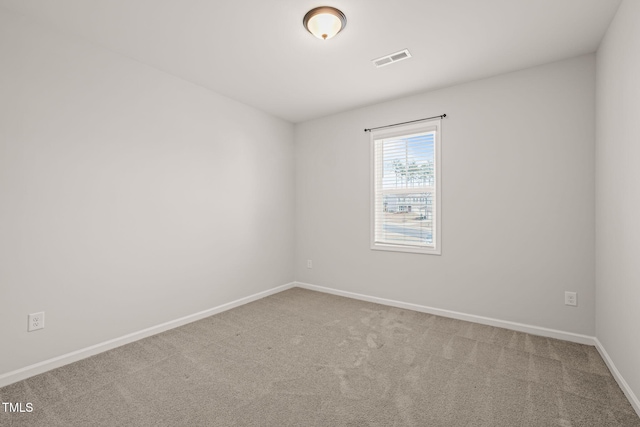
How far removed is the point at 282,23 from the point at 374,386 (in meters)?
2.71

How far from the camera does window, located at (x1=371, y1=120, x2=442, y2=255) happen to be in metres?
3.52

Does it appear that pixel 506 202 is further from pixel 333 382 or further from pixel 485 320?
pixel 333 382

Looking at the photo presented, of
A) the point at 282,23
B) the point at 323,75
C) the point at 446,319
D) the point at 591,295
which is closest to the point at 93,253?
the point at 282,23

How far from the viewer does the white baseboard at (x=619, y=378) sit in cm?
177

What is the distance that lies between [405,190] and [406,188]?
28 mm

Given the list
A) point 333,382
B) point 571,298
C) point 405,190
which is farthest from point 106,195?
point 571,298

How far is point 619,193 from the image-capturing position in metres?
2.06

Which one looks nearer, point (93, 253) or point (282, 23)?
point (282, 23)

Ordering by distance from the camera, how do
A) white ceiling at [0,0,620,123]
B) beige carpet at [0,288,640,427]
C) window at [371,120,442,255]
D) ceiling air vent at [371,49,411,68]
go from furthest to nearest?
window at [371,120,442,255], ceiling air vent at [371,49,411,68], white ceiling at [0,0,620,123], beige carpet at [0,288,640,427]

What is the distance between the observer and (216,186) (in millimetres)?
3555

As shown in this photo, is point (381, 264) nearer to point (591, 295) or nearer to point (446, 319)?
point (446, 319)

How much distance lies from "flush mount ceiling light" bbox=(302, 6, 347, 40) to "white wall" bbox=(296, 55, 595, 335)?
5.62ft

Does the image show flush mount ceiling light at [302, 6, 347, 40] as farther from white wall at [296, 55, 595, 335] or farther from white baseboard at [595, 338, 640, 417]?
white baseboard at [595, 338, 640, 417]

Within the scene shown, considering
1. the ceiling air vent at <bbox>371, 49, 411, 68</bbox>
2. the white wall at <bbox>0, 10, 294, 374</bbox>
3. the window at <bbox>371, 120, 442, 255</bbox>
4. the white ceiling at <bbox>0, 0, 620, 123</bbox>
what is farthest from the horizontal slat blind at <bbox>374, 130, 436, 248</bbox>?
the white wall at <bbox>0, 10, 294, 374</bbox>
